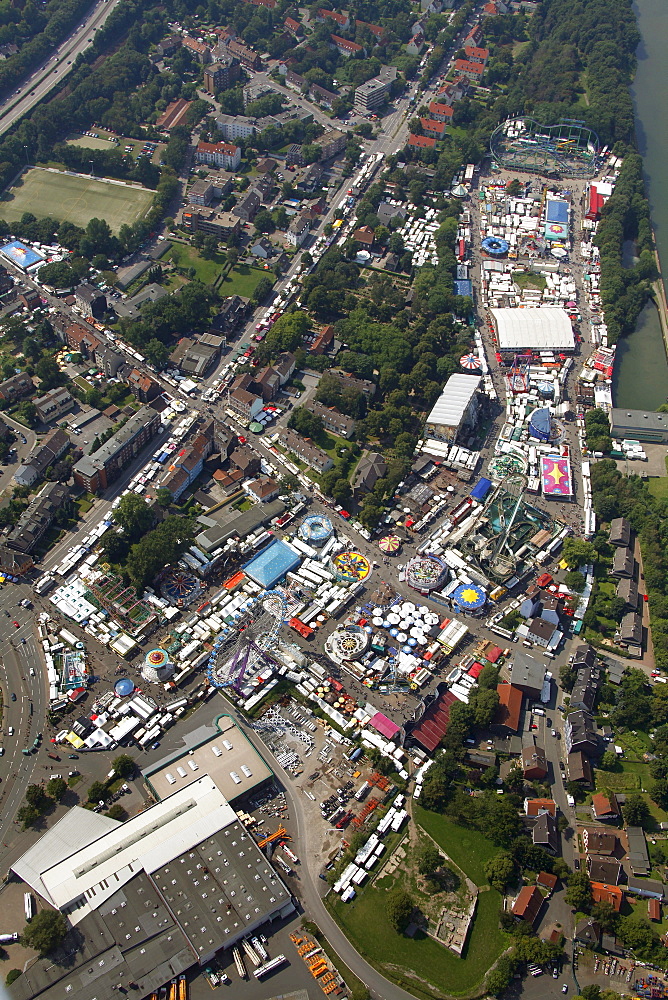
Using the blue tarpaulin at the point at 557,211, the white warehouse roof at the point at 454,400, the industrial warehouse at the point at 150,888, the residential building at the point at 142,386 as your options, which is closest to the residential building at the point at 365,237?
the blue tarpaulin at the point at 557,211

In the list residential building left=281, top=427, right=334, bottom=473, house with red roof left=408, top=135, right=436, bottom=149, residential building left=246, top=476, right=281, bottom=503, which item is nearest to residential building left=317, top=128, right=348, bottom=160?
house with red roof left=408, top=135, right=436, bottom=149

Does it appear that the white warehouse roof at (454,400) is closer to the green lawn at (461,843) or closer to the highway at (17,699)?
the green lawn at (461,843)

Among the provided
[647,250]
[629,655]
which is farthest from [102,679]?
[647,250]

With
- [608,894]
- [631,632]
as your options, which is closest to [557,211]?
[631,632]

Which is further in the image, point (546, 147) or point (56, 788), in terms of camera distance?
point (546, 147)

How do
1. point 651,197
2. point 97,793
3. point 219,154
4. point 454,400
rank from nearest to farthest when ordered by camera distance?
point 97,793 → point 454,400 → point 219,154 → point 651,197

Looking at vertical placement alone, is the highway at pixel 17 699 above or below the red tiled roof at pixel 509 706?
below

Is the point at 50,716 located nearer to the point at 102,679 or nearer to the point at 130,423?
the point at 102,679

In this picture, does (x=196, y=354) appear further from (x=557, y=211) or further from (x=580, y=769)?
(x=557, y=211)
